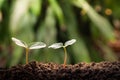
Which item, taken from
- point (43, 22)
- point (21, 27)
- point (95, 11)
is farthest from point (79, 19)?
point (21, 27)

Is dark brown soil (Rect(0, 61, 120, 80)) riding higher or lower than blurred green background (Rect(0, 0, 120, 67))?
lower

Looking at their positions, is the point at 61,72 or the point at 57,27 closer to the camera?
the point at 61,72

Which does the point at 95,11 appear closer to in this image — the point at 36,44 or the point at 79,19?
the point at 79,19

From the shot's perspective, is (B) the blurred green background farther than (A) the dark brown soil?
Yes

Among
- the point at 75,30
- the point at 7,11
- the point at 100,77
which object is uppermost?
the point at 7,11

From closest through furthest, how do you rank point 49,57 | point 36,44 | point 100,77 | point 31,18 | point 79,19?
point 100,77 < point 36,44 < point 49,57 < point 31,18 < point 79,19

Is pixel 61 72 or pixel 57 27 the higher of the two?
pixel 57 27
